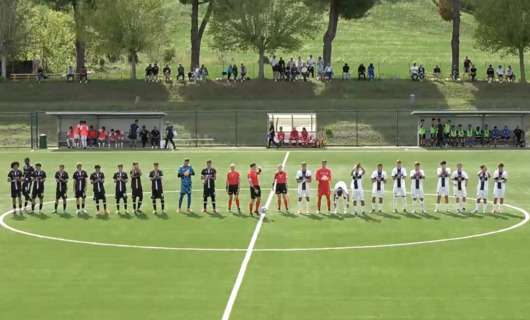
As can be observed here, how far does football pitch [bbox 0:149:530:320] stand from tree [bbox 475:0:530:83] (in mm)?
40281

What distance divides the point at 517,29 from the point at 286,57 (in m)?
47.5

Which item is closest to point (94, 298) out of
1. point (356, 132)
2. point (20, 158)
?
point (20, 158)

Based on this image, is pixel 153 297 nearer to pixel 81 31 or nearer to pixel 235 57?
pixel 81 31

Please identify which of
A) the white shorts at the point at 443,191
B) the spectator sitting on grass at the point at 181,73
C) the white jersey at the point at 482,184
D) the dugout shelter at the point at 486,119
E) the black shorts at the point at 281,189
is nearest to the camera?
the white jersey at the point at 482,184

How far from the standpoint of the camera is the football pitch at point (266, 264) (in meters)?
20.8

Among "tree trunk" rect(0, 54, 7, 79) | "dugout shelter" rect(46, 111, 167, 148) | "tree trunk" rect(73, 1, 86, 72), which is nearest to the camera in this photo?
"dugout shelter" rect(46, 111, 167, 148)

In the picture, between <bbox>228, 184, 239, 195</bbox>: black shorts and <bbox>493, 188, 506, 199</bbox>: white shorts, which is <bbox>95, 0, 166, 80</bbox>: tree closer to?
<bbox>228, 184, 239, 195</bbox>: black shorts

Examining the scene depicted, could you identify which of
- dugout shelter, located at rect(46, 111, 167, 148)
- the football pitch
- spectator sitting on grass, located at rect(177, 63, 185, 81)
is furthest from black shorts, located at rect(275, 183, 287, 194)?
spectator sitting on grass, located at rect(177, 63, 185, 81)

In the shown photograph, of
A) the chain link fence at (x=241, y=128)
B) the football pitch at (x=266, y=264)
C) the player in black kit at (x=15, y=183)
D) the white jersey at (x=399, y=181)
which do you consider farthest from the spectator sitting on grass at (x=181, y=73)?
the white jersey at (x=399, y=181)

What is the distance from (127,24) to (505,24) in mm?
32730

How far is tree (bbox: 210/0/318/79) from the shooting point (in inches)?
3071

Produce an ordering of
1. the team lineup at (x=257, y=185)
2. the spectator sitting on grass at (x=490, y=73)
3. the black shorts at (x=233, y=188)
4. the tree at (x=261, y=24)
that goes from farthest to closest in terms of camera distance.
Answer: the tree at (x=261, y=24) → the spectator sitting on grass at (x=490, y=73) → the black shorts at (x=233, y=188) → the team lineup at (x=257, y=185)

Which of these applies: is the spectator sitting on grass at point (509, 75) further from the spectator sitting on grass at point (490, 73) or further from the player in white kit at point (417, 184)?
the player in white kit at point (417, 184)

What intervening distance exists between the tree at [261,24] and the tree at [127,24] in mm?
5804
